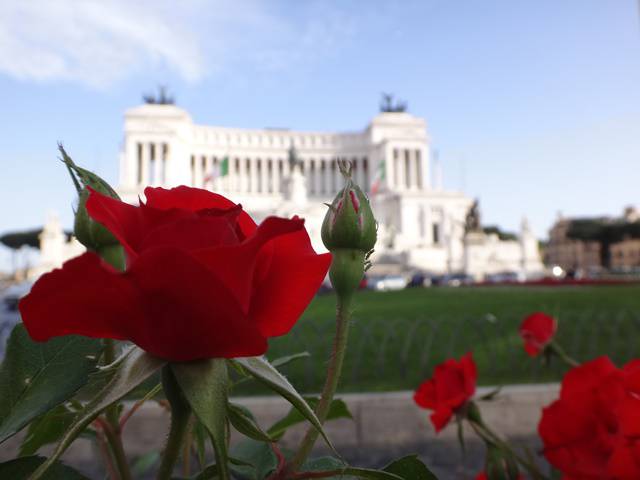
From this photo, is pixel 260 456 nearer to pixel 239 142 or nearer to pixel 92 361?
pixel 92 361

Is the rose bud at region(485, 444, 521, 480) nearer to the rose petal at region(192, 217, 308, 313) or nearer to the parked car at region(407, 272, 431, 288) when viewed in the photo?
the rose petal at region(192, 217, 308, 313)

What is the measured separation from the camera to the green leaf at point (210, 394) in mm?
369

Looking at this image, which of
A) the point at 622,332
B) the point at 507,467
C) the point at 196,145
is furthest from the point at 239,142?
the point at 507,467

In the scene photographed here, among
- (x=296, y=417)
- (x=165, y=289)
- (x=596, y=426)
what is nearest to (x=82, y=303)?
(x=165, y=289)

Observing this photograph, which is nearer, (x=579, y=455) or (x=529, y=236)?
(x=579, y=455)

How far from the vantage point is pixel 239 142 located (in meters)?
57.0

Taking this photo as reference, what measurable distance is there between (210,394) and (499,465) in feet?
2.07

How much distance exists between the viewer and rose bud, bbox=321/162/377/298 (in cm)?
52

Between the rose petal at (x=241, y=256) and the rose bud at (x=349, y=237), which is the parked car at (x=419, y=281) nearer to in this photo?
the rose bud at (x=349, y=237)

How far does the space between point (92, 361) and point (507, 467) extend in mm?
645

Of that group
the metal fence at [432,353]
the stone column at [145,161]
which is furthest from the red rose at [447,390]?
the stone column at [145,161]

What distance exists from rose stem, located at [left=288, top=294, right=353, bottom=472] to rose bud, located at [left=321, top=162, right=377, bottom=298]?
0.05 feet

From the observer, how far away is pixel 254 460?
2.06ft

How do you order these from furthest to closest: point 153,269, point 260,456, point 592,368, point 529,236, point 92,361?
point 529,236, point 592,368, point 260,456, point 92,361, point 153,269
